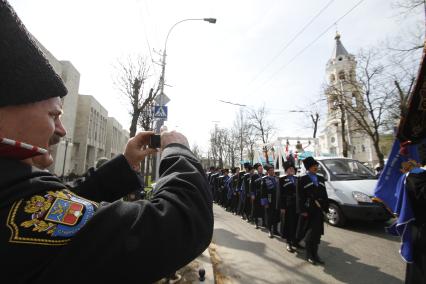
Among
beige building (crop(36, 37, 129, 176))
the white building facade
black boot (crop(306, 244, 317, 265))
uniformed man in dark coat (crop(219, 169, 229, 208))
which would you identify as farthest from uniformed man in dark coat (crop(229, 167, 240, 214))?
beige building (crop(36, 37, 129, 176))

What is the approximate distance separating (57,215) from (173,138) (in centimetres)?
58

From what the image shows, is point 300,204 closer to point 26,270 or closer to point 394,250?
point 394,250

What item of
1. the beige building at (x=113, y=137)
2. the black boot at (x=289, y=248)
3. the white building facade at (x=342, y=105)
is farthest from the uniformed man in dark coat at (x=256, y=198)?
the beige building at (x=113, y=137)

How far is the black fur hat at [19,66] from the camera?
0.79 m

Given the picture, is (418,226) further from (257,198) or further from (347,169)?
(257,198)

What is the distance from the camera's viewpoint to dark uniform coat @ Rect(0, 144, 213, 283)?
68 cm

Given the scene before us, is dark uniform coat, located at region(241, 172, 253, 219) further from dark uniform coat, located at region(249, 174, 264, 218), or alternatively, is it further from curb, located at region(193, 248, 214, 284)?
curb, located at region(193, 248, 214, 284)

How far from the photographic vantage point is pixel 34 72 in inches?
33.7

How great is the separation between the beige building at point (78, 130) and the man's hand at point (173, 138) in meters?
32.4

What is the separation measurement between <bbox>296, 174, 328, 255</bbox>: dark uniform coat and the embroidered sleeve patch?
5960 millimetres

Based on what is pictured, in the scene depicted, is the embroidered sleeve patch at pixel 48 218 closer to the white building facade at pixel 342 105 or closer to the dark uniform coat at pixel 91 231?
the dark uniform coat at pixel 91 231

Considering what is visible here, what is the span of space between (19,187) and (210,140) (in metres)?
51.8

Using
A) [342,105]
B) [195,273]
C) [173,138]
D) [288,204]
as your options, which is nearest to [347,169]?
[288,204]

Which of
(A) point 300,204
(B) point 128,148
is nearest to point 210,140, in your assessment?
(A) point 300,204
